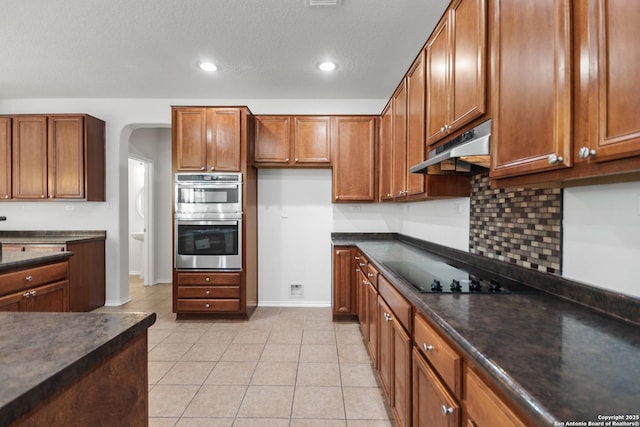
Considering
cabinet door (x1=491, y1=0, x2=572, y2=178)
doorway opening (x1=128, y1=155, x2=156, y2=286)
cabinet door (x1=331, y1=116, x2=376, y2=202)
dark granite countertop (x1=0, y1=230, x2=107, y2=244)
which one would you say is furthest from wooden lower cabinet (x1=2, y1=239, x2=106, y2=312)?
cabinet door (x1=491, y1=0, x2=572, y2=178)

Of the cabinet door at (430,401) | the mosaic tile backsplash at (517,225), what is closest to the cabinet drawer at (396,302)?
the cabinet door at (430,401)

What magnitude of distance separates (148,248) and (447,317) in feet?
16.8

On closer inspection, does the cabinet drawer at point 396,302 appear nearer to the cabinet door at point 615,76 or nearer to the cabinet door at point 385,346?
the cabinet door at point 385,346

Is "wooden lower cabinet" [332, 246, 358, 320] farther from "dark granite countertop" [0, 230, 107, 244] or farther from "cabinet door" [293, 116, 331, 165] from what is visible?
"dark granite countertop" [0, 230, 107, 244]

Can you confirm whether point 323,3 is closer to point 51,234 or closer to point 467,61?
point 467,61

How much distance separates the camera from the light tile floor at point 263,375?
1.88 m

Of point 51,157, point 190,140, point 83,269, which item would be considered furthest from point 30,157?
point 190,140

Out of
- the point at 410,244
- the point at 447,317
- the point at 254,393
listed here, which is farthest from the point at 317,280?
the point at 447,317

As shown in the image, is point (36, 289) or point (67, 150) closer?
point (36, 289)

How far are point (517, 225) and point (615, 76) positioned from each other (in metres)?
0.99

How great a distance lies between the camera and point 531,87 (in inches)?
40.7

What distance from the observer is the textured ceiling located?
2123 mm

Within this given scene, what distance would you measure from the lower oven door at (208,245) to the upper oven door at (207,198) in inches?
5.3

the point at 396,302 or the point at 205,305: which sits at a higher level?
the point at 396,302
